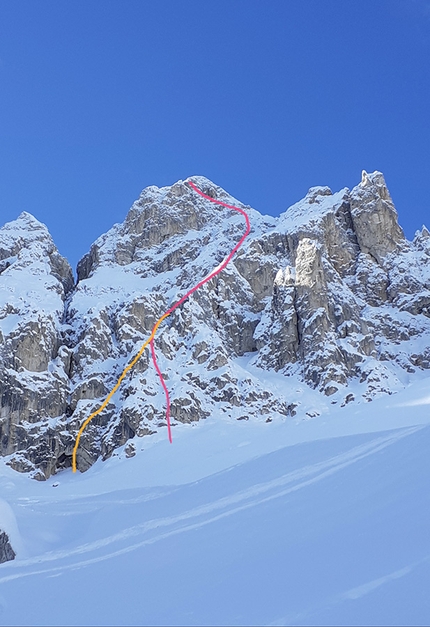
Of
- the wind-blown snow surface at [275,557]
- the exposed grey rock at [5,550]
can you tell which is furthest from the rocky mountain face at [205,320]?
the wind-blown snow surface at [275,557]

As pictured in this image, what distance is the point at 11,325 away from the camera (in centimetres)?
7462

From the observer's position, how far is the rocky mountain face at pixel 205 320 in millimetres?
68500

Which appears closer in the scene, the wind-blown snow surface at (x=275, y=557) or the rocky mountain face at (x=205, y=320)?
the wind-blown snow surface at (x=275, y=557)

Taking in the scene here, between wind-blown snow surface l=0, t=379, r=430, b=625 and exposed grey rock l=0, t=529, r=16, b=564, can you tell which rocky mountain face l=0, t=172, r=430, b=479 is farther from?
wind-blown snow surface l=0, t=379, r=430, b=625

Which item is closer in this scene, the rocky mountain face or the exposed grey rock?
the exposed grey rock

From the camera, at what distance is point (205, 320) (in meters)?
81.5

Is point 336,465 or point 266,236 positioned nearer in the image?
point 336,465

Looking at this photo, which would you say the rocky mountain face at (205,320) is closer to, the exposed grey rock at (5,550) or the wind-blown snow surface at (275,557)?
the exposed grey rock at (5,550)

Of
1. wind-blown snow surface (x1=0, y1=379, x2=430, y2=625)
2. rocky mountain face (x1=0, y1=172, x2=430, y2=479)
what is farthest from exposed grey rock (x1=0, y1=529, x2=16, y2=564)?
rocky mountain face (x1=0, y1=172, x2=430, y2=479)

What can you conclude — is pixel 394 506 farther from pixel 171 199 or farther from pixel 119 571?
pixel 171 199

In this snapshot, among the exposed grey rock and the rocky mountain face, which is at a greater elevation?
the rocky mountain face

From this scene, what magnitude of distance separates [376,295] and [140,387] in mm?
47004

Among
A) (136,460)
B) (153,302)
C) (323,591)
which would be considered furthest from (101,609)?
(153,302)

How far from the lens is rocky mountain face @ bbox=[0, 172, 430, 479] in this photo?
6850cm
